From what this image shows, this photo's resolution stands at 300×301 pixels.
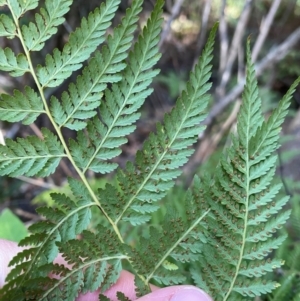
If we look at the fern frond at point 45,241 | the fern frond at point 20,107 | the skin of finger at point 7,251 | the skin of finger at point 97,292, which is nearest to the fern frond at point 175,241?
the fern frond at point 45,241

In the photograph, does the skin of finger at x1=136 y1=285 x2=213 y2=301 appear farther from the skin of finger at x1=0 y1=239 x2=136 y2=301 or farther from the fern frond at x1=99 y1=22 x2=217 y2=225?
the skin of finger at x1=0 y1=239 x2=136 y2=301

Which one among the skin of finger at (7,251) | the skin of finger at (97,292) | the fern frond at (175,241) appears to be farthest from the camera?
the skin of finger at (7,251)

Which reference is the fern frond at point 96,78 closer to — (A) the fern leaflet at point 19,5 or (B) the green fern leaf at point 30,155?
(B) the green fern leaf at point 30,155

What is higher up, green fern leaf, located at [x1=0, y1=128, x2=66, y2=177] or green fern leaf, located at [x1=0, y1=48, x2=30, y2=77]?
green fern leaf, located at [x1=0, y1=48, x2=30, y2=77]

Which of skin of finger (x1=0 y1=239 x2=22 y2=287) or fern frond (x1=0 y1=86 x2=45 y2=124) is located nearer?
fern frond (x1=0 y1=86 x2=45 y2=124)

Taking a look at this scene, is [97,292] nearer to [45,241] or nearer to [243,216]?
[45,241]

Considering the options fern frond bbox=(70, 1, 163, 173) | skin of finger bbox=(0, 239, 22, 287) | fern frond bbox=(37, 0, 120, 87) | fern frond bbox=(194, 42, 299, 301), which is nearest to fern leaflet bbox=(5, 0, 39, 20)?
fern frond bbox=(37, 0, 120, 87)
